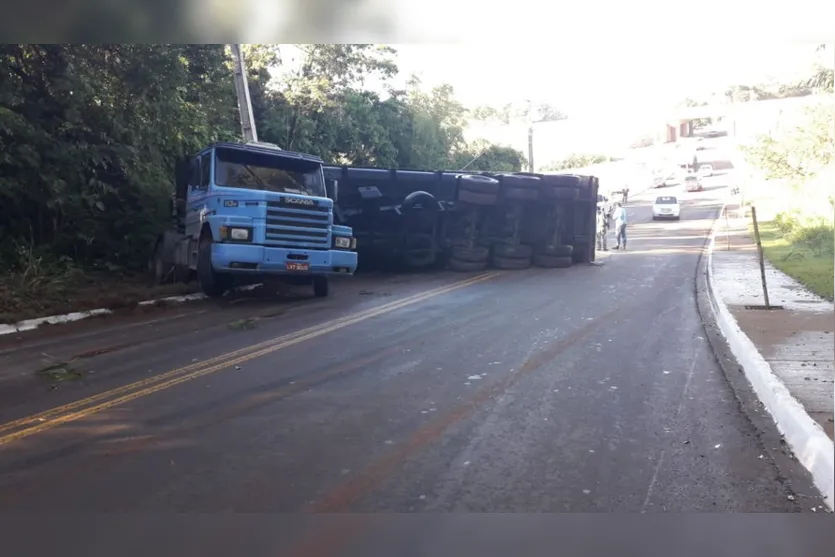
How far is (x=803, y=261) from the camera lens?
21484 mm

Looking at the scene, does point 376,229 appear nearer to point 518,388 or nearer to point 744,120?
point 518,388

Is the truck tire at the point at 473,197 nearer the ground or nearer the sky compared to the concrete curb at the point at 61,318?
nearer the sky

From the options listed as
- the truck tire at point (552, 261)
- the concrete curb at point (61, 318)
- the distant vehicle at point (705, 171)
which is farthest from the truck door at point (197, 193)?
the distant vehicle at point (705, 171)

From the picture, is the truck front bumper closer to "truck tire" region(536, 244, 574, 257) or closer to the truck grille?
the truck grille

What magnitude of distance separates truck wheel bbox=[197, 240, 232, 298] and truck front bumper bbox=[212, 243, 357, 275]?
24.5 inches

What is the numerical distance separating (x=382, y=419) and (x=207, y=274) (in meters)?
8.89

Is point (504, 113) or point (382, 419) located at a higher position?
point (504, 113)

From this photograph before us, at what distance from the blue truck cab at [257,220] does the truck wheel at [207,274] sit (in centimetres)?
2

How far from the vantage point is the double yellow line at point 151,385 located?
6.63m

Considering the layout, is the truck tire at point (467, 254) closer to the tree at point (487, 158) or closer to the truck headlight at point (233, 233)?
the truck headlight at point (233, 233)

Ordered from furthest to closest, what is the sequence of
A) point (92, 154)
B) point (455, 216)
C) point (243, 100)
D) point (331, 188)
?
point (243, 100), point (455, 216), point (92, 154), point (331, 188)

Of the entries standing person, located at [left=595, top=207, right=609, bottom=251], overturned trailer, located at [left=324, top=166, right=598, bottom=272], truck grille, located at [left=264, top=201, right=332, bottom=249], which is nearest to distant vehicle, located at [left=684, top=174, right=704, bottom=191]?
standing person, located at [left=595, top=207, right=609, bottom=251]

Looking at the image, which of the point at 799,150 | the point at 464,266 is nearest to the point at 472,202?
the point at 464,266

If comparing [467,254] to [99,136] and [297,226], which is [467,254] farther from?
[99,136]
